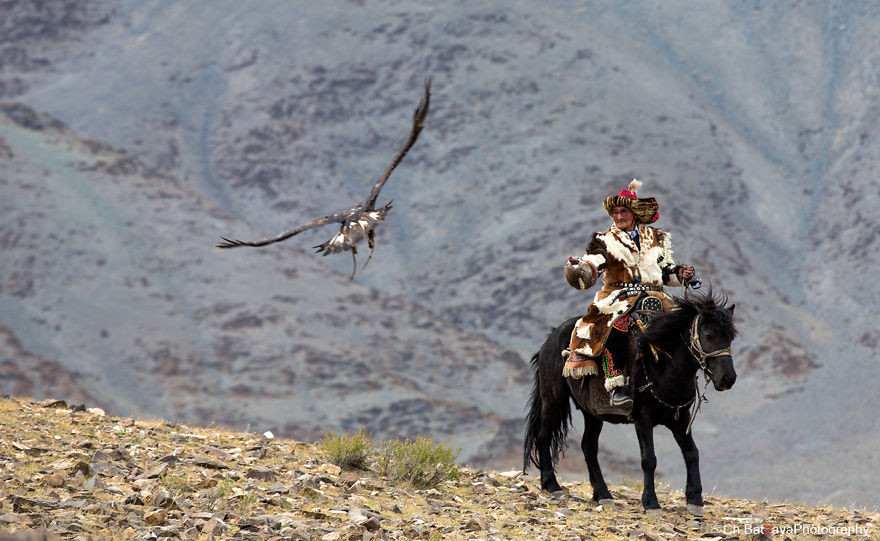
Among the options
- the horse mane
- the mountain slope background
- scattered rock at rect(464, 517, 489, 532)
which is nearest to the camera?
scattered rock at rect(464, 517, 489, 532)

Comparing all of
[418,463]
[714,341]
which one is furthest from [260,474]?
[714,341]

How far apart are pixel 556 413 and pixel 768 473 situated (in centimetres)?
5069

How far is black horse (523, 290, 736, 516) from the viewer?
35.8ft

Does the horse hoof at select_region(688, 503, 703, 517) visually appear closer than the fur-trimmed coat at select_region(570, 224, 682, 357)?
Yes

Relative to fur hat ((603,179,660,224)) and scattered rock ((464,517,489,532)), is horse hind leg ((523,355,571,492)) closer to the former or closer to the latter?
fur hat ((603,179,660,224))

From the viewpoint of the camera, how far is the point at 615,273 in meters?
12.0

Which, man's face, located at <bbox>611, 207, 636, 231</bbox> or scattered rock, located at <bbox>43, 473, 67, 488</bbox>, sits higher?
man's face, located at <bbox>611, 207, 636, 231</bbox>

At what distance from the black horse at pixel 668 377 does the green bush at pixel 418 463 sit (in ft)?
4.27

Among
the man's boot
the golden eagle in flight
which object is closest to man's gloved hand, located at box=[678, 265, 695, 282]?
the man's boot

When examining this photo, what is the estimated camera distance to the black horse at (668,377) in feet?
35.8

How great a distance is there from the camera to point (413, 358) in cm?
7356

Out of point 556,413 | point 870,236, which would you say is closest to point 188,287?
point 870,236

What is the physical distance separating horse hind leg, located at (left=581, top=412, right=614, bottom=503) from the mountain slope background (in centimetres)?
4401

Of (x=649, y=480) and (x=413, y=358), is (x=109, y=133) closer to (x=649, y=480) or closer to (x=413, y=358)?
(x=413, y=358)
